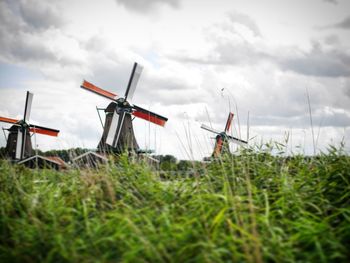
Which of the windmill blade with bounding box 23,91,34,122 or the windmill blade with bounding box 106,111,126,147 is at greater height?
the windmill blade with bounding box 23,91,34,122

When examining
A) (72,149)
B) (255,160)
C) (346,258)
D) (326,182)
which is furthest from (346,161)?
(72,149)

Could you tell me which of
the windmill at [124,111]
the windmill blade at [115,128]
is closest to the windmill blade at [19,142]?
the windmill at [124,111]

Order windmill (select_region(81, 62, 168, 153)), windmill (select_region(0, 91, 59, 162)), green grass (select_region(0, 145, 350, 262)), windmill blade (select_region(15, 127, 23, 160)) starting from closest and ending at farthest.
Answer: green grass (select_region(0, 145, 350, 262)) < windmill (select_region(81, 62, 168, 153)) < windmill (select_region(0, 91, 59, 162)) < windmill blade (select_region(15, 127, 23, 160))

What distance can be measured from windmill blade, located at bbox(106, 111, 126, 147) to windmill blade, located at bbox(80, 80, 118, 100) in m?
1.40

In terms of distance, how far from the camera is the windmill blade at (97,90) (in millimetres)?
22969

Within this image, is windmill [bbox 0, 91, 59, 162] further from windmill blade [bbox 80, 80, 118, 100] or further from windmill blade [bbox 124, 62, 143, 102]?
windmill blade [bbox 124, 62, 143, 102]

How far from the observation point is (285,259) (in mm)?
2871

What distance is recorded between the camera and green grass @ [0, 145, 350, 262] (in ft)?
9.87

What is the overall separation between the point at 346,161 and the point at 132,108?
63.4ft

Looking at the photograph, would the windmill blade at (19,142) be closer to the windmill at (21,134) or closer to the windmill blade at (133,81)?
the windmill at (21,134)

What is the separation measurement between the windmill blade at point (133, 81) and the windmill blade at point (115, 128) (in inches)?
56.7

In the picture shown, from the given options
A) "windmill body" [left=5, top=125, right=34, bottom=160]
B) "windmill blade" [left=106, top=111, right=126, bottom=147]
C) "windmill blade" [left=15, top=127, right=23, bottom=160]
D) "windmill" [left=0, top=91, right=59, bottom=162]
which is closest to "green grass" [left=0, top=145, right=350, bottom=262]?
"windmill blade" [left=106, top=111, right=126, bottom=147]

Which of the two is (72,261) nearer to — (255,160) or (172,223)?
(172,223)

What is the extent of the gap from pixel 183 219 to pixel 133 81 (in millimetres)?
20864
